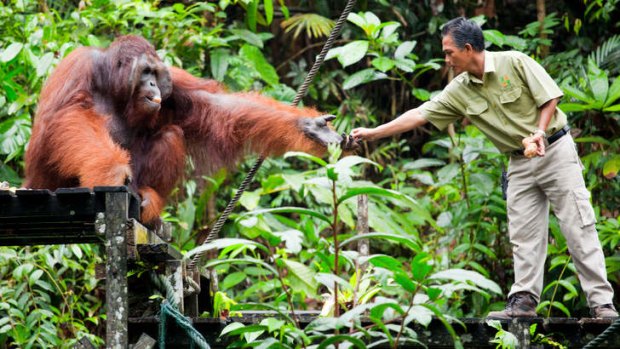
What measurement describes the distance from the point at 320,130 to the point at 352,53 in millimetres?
1265

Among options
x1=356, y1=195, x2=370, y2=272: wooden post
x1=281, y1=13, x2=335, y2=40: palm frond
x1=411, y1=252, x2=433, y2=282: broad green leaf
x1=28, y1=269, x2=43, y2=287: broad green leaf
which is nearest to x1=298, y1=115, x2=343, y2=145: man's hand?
x1=356, y1=195, x2=370, y2=272: wooden post

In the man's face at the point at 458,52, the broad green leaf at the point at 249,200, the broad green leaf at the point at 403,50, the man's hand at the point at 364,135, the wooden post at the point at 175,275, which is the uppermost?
the man's face at the point at 458,52

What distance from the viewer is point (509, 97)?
157 inches

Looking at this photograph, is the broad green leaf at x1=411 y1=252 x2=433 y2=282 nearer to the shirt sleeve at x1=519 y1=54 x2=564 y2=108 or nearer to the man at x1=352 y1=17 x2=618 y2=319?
the man at x1=352 y1=17 x2=618 y2=319

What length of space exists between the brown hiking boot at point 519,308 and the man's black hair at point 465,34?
1050mm

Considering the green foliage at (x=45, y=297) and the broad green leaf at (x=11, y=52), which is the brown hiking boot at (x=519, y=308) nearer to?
the green foliage at (x=45, y=297)

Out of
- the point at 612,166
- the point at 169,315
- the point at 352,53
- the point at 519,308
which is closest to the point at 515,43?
the point at 612,166

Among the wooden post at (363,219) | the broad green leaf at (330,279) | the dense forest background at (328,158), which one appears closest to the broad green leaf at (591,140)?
the dense forest background at (328,158)

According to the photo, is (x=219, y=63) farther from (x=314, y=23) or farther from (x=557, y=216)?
(x=557, y=216)

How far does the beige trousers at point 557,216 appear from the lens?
384 cm

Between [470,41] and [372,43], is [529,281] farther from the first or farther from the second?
[372,43]

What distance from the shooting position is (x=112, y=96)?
4.59 metres

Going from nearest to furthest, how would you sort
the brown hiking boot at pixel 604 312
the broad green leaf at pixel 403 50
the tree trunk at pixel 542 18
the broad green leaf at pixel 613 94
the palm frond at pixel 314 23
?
the brown hiking boot at pixel 604 312 < the broad green leaf at pixel 613 94 < the broad green leaf at pixel 403 50 < the tree trunk at pixel 542 18 < the palm frond at pixel 314 23

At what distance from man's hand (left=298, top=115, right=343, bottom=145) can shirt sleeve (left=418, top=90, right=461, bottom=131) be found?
43 centimetres
